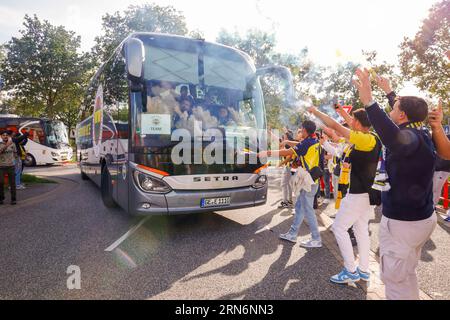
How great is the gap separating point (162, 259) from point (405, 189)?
10.2ft

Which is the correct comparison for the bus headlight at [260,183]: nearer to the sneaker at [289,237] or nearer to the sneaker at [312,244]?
the sneaker at [289,237]

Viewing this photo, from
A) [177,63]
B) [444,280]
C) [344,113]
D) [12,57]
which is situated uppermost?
[12,57]

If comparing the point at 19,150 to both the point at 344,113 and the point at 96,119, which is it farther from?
the point at 344,113

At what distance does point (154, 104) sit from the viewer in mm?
4871

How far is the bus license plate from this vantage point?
5043 millimetres

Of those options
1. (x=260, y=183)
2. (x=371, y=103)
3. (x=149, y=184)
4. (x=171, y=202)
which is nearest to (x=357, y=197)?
(x=371, y=103)

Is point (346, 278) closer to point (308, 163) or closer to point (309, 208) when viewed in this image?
point (309, 208)

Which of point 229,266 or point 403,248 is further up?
point 403,248

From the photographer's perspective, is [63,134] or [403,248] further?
[63,134]

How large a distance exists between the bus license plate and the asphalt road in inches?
21.6

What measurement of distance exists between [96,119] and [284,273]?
6.19 m

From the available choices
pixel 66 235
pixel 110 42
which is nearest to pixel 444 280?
pixel 66 235

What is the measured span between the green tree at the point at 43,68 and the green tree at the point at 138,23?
341cm

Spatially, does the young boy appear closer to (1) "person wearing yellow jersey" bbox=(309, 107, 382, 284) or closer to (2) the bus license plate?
(2) the bus license plate
